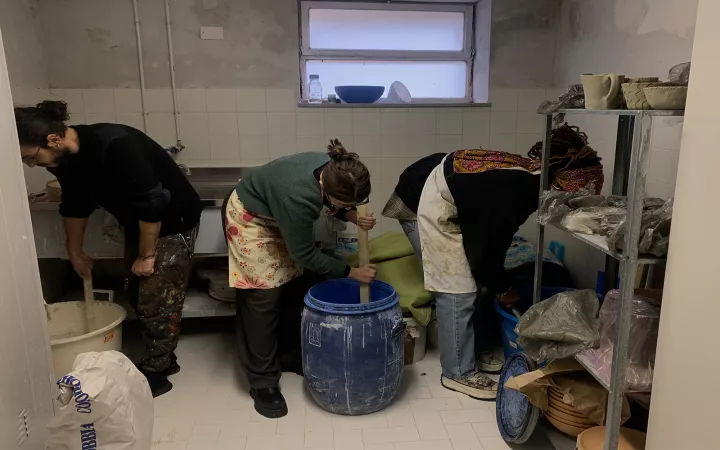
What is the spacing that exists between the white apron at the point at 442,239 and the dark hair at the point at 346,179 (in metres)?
0.40

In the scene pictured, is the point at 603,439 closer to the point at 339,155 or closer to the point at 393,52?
the point at 339,155

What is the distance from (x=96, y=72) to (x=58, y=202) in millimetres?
837

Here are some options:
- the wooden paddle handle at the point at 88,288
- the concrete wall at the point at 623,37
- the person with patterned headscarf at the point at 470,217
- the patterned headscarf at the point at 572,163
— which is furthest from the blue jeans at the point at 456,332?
the wooden paddle handle at the point at 88,288

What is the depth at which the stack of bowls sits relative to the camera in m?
1.70

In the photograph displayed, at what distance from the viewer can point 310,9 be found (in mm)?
2947

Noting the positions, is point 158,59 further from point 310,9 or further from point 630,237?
point 630,237

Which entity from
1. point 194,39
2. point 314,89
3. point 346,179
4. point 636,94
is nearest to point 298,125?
point 314,89

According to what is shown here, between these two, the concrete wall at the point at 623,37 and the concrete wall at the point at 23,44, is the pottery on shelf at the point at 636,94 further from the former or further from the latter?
the concrete wall at the point at 23,44

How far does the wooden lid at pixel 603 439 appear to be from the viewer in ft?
4.99

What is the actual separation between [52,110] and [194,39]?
1164mm

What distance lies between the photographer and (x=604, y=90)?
1.47 metres

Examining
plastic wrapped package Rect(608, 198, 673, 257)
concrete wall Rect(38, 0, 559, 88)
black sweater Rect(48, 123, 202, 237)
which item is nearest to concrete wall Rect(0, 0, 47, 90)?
concrete wall Rect(38, 0, 559, 88)

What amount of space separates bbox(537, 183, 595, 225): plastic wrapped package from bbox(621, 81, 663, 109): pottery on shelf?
1.41ft

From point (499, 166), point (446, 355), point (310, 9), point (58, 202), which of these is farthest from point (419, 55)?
point (58, 202)
